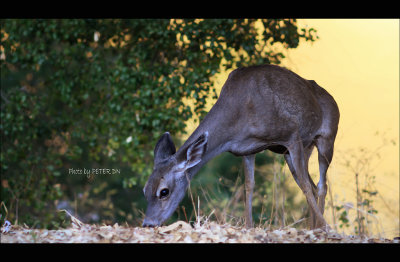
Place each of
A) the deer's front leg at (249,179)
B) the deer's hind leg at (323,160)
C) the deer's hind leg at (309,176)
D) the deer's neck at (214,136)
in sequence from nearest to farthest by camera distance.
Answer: the deer's neck at (214,136) < the deer's hind leg at (309,176) < the deer's front leg at (249,179) < the deer's hind leg at (323,160)

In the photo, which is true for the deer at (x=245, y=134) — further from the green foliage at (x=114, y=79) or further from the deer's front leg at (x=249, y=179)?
the green foliage at (x=114, y=79)

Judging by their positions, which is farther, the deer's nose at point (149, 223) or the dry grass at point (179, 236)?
the deer's nose at point (149, 223)

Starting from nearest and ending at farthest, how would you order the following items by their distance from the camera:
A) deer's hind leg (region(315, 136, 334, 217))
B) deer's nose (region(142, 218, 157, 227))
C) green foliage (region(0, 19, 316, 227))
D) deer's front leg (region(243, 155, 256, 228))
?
deer's nose (region(142, 218, 157, 227)), deer's front leg (region(243, 155, 256, 228)), deer's hind leg (region(315, 136, 334, 217)), green foliage (region(0, 19, 316, 227))

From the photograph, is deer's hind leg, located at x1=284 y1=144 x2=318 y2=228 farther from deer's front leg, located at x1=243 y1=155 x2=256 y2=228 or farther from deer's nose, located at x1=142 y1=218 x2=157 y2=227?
deer's nose, located at x1=142 y1=218 x2=157 y2=227

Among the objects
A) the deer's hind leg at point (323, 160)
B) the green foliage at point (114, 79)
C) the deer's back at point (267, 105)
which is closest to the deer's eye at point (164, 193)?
the deer's back at point (267, 105)

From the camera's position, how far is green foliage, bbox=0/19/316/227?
9.81 m

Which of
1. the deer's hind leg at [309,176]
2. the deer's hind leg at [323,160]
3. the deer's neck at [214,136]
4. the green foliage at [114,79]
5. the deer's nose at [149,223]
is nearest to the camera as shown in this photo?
the deer's nose at [149,223]

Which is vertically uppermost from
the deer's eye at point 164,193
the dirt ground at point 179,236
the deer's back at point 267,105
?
the deer's back at point 267,105

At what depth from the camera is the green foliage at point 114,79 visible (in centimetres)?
981

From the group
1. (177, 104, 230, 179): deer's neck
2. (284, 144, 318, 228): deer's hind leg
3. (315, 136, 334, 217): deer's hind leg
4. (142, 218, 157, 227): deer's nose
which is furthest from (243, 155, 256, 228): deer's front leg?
(142, 218, 157, 227): deer's nose

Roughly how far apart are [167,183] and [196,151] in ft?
1.69

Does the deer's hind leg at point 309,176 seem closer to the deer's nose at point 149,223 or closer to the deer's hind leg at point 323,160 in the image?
the deer's hind leg at point 323,160

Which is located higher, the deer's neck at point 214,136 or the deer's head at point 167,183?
the deer's neck at point 214,136

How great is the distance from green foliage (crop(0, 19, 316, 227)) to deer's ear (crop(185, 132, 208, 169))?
364 centimetres
